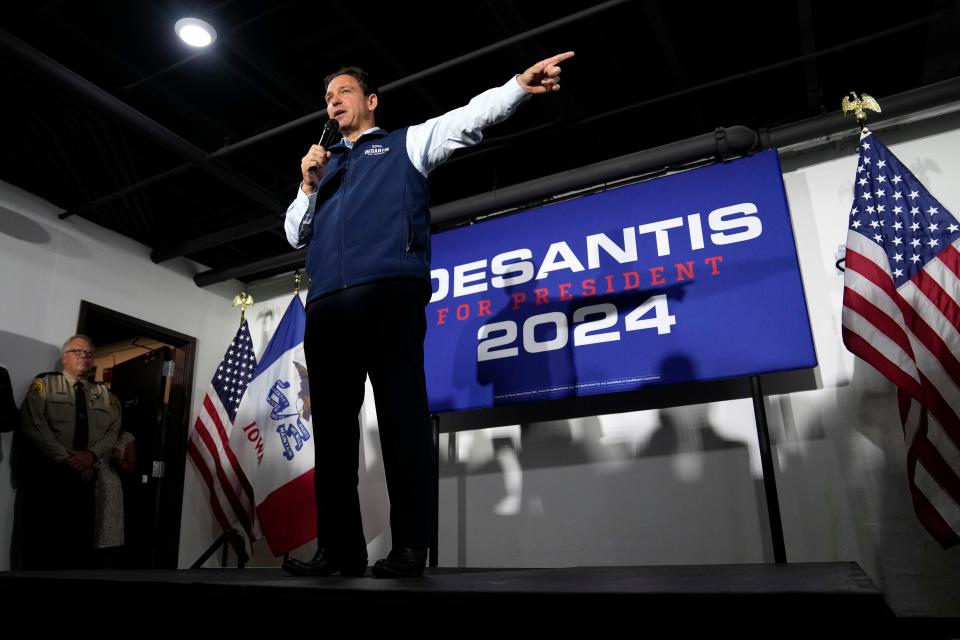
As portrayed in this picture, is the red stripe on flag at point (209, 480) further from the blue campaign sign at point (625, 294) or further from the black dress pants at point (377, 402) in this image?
the black dress pants at point (377, 402)

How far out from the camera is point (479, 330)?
10.7 ft

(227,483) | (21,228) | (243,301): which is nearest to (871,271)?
(227,483)

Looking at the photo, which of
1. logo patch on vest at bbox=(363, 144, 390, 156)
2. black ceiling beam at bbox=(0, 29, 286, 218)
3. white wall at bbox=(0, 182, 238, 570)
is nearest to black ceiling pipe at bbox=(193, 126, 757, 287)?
black ceiling beam at bbox=(0, 29, 286, 218)

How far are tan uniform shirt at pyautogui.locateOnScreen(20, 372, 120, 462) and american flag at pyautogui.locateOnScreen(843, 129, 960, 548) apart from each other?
3.74 m

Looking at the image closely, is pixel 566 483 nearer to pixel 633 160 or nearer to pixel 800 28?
pixel 633 160

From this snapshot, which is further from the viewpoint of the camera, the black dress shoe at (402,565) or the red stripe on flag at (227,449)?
the red stripe on flag at (227,449)

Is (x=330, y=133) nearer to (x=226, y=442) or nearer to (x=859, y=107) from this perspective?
(x=859, y=107)

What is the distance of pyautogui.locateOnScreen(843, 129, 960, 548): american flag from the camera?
242cm

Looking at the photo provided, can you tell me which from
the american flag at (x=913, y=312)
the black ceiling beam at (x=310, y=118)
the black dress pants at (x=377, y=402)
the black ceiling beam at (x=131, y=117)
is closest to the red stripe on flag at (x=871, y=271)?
the american flag at (x=913, y=312)

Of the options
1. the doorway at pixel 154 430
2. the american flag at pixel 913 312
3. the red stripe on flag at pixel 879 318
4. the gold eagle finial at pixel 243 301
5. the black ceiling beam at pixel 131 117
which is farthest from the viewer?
the gold eagle finial at pixel 243 301

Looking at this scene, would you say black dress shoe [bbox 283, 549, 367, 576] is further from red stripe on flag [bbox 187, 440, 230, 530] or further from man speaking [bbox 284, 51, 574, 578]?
red stripe on flag [bbox 187, 440, 230, 530]

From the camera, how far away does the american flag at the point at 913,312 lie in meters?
2.42

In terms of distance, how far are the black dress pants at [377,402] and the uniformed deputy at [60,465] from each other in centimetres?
251

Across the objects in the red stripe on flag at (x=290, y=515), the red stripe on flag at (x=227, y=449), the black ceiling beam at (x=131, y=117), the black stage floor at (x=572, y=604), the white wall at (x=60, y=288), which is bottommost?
the black stage floor at (x=572, y=604)
